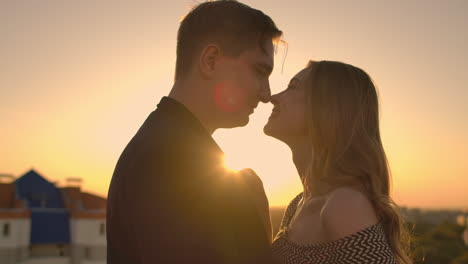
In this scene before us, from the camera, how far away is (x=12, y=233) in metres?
36.6

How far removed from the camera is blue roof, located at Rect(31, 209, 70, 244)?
3738 cm

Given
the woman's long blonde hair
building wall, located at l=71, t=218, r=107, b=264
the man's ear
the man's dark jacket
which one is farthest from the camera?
building wall, located at l=71, t=218, r=107, b=264

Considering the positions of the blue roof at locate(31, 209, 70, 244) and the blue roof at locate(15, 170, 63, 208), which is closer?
the blue roof at locate(31, 209, 70, 244)

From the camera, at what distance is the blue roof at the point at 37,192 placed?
132ft

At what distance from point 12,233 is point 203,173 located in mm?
39179

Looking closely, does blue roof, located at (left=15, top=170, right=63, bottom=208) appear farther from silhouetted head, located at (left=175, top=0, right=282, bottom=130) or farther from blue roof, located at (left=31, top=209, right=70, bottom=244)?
silhouetted head, located at (left=175, top=0, right=282, bottom=130)

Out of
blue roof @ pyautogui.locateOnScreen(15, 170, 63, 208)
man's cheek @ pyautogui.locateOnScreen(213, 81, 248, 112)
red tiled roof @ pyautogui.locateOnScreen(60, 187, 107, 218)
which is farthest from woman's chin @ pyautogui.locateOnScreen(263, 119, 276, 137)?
blue roof @ pyautogui.locateOnScreen(15, 170, 63, 208)

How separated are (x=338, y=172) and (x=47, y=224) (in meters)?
38.7

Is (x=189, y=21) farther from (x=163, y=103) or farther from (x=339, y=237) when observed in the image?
(x=339, y=237)

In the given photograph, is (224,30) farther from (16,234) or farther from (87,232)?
(87,232)

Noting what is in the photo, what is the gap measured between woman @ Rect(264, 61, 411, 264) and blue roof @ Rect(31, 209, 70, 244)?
37141mm

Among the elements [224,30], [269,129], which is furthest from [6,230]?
[224,30]

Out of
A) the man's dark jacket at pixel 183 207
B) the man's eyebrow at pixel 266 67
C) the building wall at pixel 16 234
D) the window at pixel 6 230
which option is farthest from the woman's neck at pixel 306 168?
the window at pixel 6 230

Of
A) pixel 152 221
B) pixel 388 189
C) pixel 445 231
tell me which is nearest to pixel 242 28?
pixel 152 221
